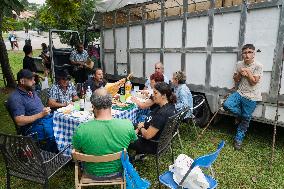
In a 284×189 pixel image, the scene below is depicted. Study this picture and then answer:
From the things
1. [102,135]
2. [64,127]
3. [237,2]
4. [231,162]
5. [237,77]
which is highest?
[237,2]

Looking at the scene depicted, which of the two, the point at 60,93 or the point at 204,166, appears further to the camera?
the point at 60,93

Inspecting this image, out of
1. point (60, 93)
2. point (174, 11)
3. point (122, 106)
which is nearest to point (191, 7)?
point (174, 11)

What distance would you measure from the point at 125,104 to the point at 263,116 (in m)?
2.70

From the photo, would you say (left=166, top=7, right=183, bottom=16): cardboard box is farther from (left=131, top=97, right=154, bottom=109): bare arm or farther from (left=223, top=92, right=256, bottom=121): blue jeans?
(left=131, top=97, right=154, bottom=109): bare arm

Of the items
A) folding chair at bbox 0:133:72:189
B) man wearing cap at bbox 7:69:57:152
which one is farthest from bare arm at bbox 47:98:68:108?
folding chair at bbox 0:133:72:189

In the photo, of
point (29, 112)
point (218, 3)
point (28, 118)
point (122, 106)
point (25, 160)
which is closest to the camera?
point (25, 160)

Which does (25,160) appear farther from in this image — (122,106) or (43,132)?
(122,106)

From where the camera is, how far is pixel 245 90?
17.6 feet

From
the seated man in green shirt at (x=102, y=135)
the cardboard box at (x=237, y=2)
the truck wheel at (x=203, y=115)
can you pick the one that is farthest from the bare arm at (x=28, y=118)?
the cardboard box at (x=237, y=2)

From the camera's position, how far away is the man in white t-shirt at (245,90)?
5141 millimetres

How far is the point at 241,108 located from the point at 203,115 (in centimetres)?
123

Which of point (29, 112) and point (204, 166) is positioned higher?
point (29, 112)

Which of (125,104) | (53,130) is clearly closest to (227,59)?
(125,104)

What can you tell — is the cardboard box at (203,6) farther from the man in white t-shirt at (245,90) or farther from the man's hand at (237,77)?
the man's hand at (237,77)
